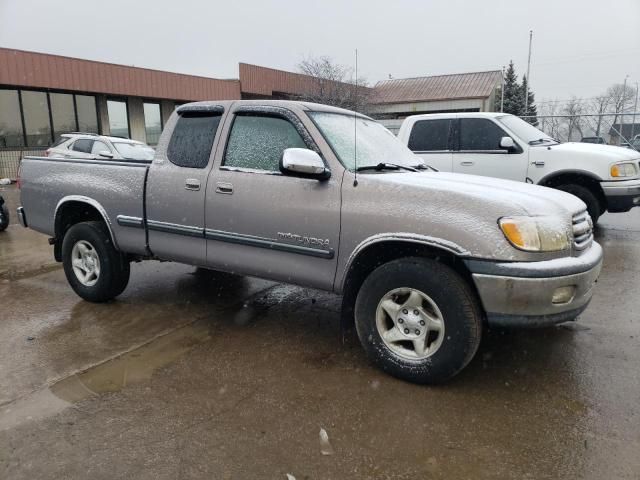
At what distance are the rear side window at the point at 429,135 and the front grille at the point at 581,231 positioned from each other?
15.7 feet

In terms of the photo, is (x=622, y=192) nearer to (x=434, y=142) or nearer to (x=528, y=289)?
(x=434, y=142)

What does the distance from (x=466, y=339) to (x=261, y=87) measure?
2591 cm

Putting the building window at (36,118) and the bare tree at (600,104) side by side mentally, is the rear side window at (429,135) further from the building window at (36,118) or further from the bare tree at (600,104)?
the bare tree at (600,104)

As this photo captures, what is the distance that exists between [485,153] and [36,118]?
18644 millimetres

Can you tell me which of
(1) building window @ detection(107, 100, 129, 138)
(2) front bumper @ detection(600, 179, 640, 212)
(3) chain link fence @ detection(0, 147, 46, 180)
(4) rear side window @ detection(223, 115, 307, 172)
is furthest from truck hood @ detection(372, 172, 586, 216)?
(1) building window @ detection(107, 100, 129, 138)

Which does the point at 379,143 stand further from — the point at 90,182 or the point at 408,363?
the point at 90,182

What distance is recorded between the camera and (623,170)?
23.9ft

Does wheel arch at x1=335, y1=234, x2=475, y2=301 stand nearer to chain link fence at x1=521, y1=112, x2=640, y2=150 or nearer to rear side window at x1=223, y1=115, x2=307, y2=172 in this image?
rear side window at x1=223, y1=115, x2=307, y2=172

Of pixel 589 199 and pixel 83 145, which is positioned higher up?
pixel 83 145

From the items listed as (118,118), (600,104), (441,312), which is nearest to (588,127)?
(600,104)

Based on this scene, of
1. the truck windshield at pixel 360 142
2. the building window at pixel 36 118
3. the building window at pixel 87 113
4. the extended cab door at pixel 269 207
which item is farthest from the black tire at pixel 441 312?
the building window at pixel 87 113

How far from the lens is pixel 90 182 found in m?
4.85

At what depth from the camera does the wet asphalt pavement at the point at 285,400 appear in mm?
2537

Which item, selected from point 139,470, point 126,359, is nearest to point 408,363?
point 139,470
